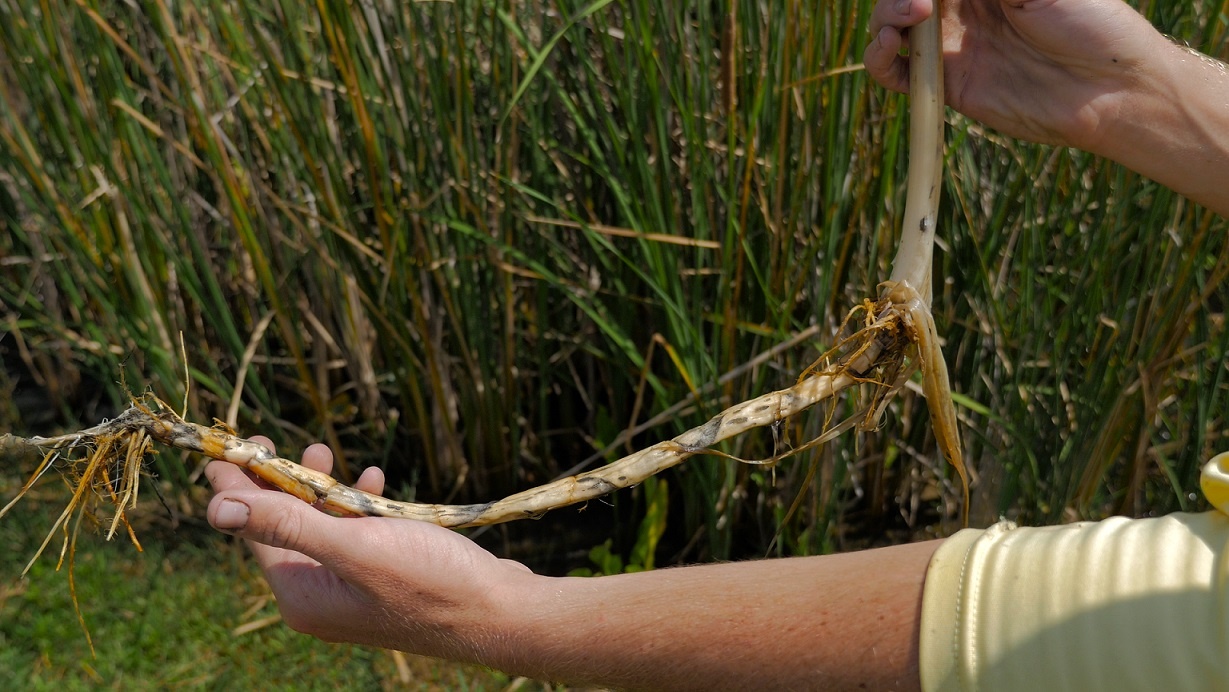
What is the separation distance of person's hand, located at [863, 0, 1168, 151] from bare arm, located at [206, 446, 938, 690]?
606 millimetres

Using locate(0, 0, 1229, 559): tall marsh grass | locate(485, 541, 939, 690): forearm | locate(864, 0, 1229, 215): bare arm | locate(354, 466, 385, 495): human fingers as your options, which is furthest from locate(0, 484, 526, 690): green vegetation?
locate(864, 0, 1229, 215): bare arm

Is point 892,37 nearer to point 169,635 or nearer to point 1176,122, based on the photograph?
point 1176,122

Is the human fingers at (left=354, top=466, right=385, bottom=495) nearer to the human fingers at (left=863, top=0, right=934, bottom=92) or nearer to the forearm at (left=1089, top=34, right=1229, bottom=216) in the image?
the human fingers at (left=863, top=0, right=934, bottom=92)

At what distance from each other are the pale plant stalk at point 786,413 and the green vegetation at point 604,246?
9.8 inches

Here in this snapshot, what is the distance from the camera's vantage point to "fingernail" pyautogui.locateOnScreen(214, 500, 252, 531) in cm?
91

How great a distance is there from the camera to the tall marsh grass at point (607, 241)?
1448 mm

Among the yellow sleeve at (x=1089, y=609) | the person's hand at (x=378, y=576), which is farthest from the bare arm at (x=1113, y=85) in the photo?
the person's hand at (x=378, y=576)

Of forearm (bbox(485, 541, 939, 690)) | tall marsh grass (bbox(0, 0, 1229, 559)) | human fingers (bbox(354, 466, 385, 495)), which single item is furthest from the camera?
tall marsh grass (bbox(0, 0, 1229, 559))

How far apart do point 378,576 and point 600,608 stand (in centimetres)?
22

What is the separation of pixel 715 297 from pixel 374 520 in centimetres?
81

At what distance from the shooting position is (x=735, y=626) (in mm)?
871

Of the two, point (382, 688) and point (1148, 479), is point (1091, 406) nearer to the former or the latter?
point (1148, 479)

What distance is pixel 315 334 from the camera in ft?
6.27

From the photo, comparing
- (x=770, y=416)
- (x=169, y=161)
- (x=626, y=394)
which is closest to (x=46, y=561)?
(x=169, y=161)
